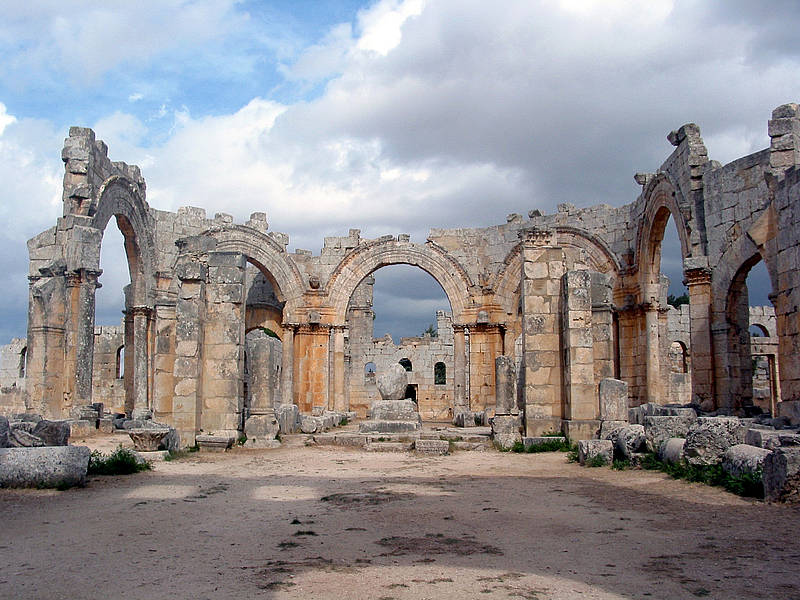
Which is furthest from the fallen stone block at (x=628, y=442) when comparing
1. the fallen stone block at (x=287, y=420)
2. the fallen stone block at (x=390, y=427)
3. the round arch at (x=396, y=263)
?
the round arch at (x=396, y=263)

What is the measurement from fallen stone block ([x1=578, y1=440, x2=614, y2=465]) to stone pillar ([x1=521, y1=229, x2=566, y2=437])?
2544 millimetres

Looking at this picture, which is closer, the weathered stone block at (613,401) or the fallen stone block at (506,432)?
the weathered stone block at (613,401)

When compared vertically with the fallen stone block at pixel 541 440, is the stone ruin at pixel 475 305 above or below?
above

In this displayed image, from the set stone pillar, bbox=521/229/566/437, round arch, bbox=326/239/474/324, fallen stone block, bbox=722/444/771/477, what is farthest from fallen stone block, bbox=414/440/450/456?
round arch, bbox=326/239/474/324

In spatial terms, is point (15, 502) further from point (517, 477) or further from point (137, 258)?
point (137, 258)

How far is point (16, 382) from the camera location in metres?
32.7

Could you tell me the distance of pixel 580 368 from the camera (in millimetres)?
12117

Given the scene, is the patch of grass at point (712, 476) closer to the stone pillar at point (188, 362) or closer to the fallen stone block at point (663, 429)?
the fallen stone block at point (663, 429)

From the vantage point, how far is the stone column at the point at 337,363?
2300cm

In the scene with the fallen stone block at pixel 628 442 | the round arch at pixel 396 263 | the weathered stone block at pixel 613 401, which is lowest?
the fallen stone block at pixel 628 442

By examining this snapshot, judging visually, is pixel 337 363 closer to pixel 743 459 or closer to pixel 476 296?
pixel 476 296

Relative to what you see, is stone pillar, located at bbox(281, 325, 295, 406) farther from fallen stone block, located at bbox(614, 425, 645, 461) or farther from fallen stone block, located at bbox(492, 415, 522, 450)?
fallen stone block, located at bbox(614, 425, 645, 461)

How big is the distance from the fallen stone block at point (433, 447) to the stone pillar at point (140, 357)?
991 centimetres

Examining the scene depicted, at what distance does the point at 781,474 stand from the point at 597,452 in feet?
11.9
